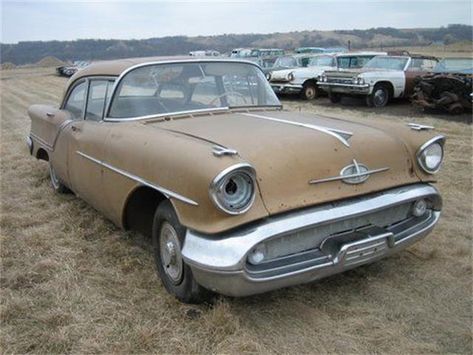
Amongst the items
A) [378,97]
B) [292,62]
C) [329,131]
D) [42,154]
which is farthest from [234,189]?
[292,62]

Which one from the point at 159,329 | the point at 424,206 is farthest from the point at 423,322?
the point at 159,329

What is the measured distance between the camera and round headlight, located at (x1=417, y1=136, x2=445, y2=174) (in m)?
3.55

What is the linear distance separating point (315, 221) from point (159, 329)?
108cm

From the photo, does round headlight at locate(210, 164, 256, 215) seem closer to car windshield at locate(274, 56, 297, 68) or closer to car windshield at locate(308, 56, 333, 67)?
car windshield at locate(308, 56, 333, 67)

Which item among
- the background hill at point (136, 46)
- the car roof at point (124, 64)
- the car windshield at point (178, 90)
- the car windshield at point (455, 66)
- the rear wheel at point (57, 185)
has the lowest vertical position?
the background hill at point (136, 46)

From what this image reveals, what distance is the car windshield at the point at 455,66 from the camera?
1184cm

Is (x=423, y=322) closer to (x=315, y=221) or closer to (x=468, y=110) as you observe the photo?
(x=315, y=221)

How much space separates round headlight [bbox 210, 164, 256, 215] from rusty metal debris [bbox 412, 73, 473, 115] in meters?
10.0

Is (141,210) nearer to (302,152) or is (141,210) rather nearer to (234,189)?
(234,189)

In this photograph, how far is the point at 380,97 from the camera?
1364 cm

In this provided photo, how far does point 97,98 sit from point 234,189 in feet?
7.43

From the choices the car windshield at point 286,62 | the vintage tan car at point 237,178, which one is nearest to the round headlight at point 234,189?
the vintage tan car at point 237,178

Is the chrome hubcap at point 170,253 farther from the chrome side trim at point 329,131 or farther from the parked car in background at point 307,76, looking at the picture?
the parked car in background at point 307,76

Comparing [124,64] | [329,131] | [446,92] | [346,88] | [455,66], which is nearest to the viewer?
[329,131]
